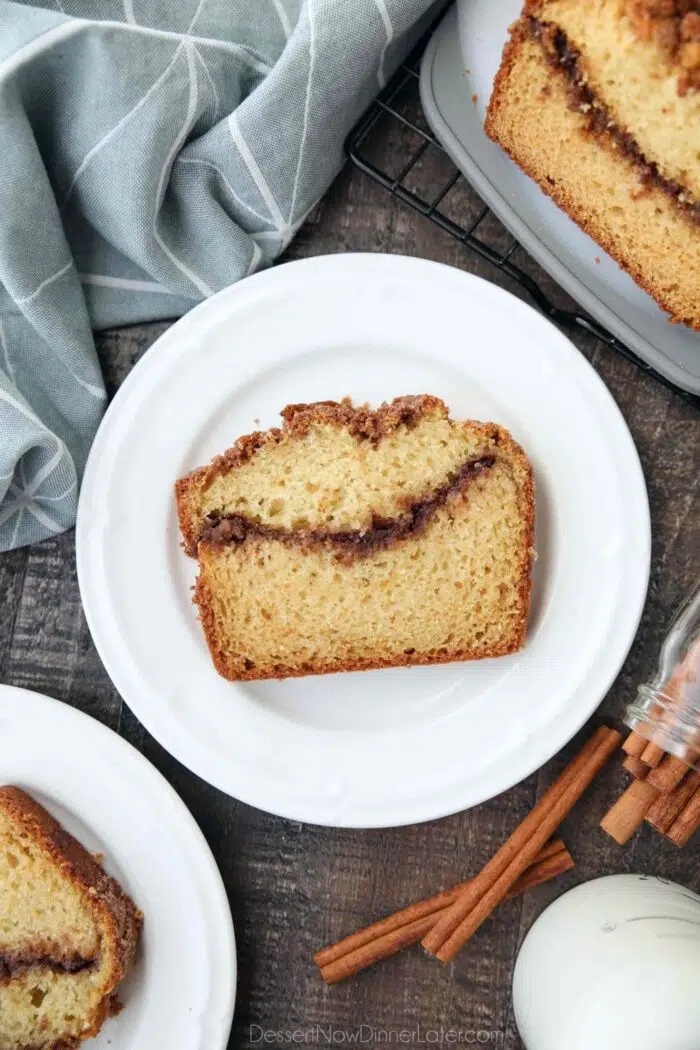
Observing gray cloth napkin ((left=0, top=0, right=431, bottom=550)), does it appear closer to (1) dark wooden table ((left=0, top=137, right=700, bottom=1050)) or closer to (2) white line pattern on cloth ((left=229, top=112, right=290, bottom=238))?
(2) white line pattern on cloth ((left=229, top=112, right=290, bottom=238))

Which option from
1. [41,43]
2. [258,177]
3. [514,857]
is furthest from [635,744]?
[41,43]

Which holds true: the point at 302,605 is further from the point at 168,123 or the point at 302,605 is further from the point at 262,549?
the point at 168,123

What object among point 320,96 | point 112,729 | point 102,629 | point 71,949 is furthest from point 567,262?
point 71,949

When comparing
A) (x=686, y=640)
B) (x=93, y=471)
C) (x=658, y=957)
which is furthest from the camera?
(x=93, y=471)


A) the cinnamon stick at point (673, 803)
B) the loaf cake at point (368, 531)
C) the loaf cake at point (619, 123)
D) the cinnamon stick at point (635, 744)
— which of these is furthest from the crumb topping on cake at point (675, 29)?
the cinnamon stick at point (673, 803)

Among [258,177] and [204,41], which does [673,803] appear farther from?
[204,41]

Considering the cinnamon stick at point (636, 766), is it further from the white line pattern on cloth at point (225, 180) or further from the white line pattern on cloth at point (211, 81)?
the white line pattern on cloth at point (211, 81)

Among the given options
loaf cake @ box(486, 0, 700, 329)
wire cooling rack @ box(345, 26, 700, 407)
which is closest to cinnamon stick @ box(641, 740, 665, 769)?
wire cooling rack @ box(345, 26, 700, 407)
